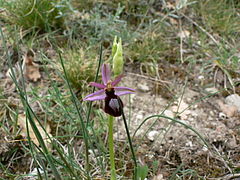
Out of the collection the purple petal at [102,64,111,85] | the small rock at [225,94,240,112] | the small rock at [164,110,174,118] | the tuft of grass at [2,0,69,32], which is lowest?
the small rock at [164,110,174,118]

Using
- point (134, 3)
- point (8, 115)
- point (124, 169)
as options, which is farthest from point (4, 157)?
point (134, 3)

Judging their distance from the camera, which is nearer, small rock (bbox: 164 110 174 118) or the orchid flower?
the orchid flower

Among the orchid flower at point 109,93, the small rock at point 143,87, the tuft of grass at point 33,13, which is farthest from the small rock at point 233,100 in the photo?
the tuft of grass at point 33,13

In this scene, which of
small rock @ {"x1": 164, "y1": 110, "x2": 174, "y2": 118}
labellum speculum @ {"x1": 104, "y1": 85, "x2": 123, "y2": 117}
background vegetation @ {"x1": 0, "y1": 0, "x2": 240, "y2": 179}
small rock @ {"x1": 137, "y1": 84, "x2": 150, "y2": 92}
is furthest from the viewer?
small rock @ {"x1": 137, "y1": 84, "x2": 150, "y2": 92}

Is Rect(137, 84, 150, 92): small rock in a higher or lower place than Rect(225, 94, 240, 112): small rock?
higher

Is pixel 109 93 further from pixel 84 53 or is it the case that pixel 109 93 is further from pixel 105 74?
pixel 84 53

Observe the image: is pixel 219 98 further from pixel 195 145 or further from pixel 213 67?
pixel 195 145

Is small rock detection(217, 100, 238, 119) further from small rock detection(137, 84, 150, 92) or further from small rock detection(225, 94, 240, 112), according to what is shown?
small rock detection(137, 84, 150, 92)

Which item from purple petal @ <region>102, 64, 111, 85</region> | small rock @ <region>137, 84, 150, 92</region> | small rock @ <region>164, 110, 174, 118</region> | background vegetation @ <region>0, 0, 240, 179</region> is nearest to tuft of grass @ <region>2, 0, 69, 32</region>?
background vegetation @ <region>0, 0, 240, 179</region>
